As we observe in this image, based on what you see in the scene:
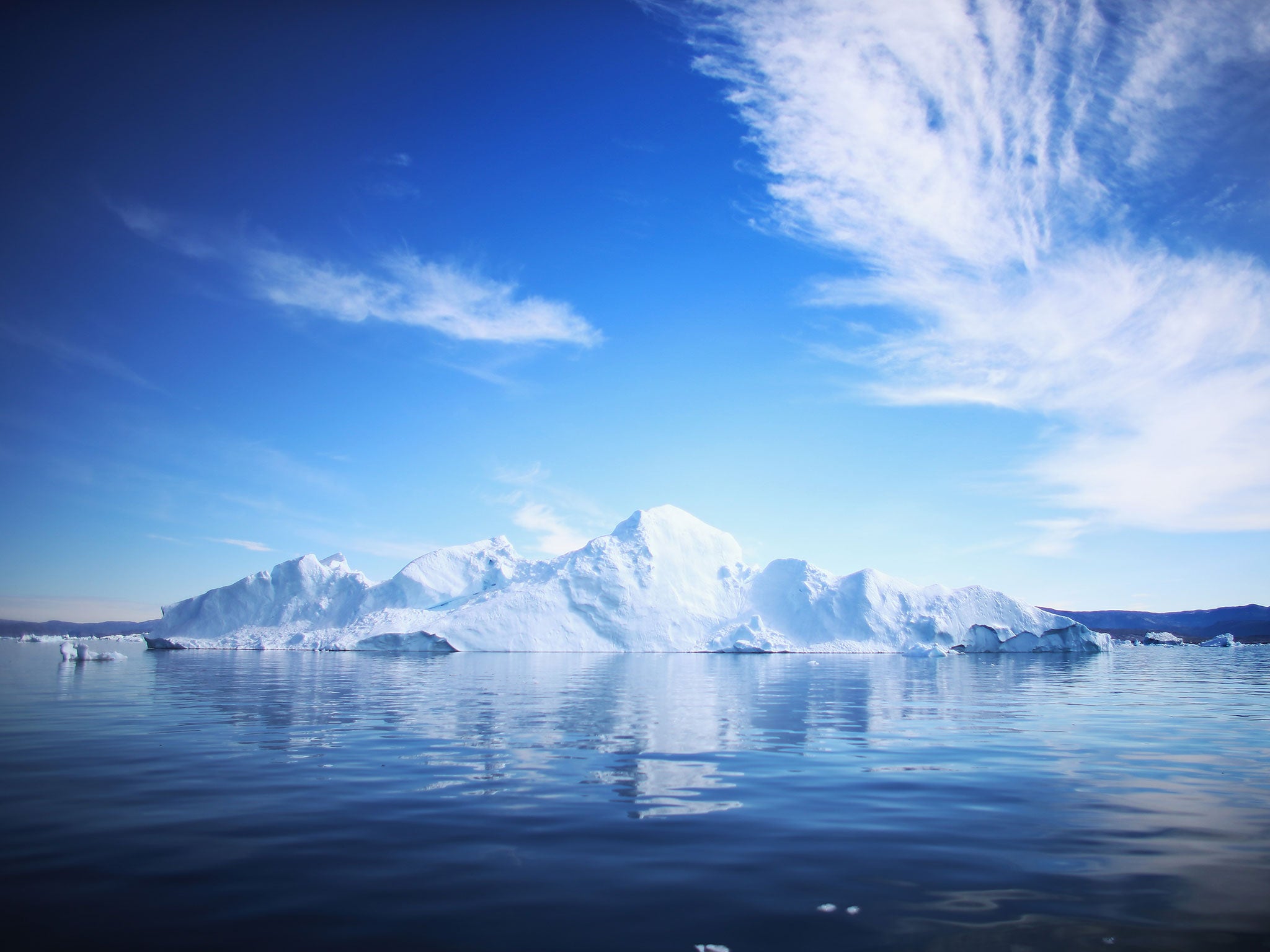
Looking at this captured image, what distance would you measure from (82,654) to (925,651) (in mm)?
54891

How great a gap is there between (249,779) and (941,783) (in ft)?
24.7

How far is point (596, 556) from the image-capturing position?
204 feet

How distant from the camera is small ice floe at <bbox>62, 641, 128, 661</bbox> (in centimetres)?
3241

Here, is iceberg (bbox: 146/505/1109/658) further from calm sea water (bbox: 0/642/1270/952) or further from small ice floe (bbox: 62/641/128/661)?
calm sea water (bbox: 0/642/1270/952)

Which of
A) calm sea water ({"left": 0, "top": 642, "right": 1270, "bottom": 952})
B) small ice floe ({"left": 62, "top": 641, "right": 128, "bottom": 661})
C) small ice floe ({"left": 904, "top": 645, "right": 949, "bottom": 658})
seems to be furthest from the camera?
small ice floe ({"left": 904, "top": 645, "right": 949, "bottom": 658})

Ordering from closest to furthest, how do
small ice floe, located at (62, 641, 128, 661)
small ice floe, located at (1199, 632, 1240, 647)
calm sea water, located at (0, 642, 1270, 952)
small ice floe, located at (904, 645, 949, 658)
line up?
calm sea water, located at (0, 642, 1270, 952)
small ice floe, located at (62, 641, 128, 661)
small ice floe, located at (904, 645, 949, 658)
small ice floe, located at (1199, 632, 1240, 647)

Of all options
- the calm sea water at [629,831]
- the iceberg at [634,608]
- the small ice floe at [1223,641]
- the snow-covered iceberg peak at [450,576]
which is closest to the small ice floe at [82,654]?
the iceberg at [634,608]

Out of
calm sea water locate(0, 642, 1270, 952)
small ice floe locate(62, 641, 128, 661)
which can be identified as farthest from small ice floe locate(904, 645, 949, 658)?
small ice floe locate(62, 641, 128, 661)

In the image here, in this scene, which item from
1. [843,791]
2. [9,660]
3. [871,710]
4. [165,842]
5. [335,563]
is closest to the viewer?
[165,842]

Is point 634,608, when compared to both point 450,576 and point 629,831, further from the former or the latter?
point 629,831

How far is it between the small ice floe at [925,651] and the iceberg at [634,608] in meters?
0.23

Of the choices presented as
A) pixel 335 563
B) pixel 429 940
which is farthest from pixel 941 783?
pixel 335 563

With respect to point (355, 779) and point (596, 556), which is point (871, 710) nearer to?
point (355, 779)

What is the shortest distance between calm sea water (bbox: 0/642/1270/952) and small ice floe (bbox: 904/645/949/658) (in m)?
44.2
